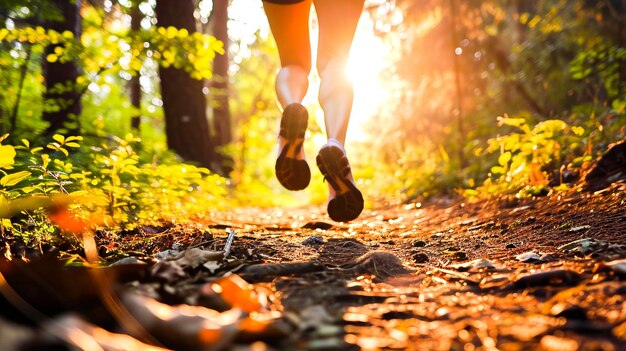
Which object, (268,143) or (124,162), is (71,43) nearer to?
(124,162)

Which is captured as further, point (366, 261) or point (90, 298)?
point (366, 261)

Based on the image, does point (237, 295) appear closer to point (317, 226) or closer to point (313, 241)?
point (313, 241)

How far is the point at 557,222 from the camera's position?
2494mm

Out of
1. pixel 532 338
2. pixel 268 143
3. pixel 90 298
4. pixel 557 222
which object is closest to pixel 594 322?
pixel 532 338

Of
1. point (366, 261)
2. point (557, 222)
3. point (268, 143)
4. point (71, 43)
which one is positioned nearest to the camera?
point (366, 261)

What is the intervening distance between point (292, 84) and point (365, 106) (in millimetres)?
7188

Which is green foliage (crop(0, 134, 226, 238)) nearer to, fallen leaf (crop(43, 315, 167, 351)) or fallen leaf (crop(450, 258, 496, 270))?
fallen leaf (crop(43, 315, 167, 351))

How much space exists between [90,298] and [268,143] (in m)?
10.1

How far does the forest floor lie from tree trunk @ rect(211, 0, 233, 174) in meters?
8.44

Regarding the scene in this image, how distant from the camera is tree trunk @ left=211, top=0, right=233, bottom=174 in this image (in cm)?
1043

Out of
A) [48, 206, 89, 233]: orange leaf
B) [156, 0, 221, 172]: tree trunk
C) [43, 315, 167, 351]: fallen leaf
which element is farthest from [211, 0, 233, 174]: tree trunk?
[43, 315, 167, 351]: fallen leaf

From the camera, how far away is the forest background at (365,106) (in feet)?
8.93

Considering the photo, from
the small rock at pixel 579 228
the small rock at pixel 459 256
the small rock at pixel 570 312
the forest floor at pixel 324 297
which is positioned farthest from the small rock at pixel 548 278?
the small rock at pixel 579 228

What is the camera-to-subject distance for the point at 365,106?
9.86 m
